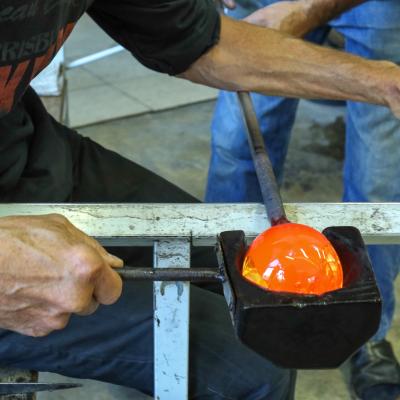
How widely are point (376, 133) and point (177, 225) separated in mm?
696

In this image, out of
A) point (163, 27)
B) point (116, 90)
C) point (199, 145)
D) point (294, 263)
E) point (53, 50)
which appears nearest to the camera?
point (294, 263)

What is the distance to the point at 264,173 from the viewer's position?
857 millimetres

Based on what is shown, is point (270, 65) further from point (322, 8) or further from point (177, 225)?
point (177, 225)

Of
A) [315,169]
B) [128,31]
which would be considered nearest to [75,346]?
[128,31]

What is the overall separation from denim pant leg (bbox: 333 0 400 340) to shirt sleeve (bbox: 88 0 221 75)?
388 millimetres

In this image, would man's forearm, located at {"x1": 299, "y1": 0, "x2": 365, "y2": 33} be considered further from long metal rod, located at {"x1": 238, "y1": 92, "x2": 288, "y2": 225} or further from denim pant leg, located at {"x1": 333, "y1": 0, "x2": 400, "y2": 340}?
long metal rod, located at {"x1": 238, "y1": 92, "x2": 288, "y2": 225}

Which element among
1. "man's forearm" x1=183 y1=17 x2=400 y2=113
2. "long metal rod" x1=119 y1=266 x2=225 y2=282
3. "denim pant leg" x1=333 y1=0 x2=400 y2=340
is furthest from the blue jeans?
"long metal rod" x1=119 y1=266 x2=225 y2=282

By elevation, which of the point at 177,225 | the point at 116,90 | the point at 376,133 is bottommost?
the point at 116,90

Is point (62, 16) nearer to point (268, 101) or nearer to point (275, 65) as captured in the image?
point (275, 65)

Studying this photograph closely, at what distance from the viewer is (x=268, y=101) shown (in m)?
1.50

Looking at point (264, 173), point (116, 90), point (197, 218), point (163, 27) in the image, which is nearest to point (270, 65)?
point (163, 27)

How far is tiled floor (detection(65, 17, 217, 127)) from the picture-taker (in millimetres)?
2721

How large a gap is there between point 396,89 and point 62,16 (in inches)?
18.8

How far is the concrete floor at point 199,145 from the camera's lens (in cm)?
227
